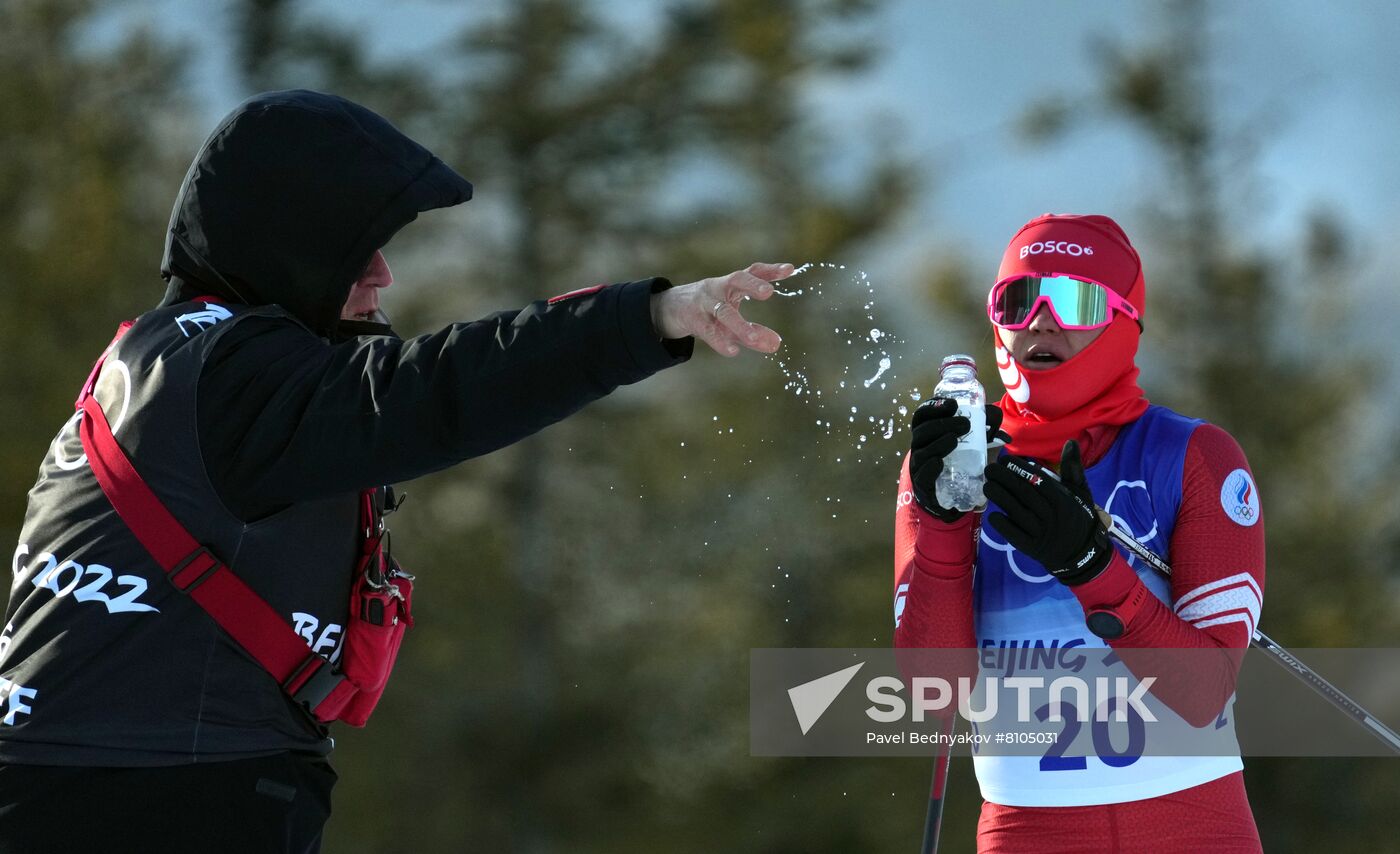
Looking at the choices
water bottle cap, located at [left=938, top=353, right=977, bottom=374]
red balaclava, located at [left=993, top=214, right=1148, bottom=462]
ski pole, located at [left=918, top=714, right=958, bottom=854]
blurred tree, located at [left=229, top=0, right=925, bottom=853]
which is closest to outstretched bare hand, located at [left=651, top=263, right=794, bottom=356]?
water bottle cap, located at [left=938, top=353, right=977, bottom=374]

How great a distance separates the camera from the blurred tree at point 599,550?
688 inches

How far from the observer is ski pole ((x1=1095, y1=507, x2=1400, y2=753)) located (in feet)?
9.73

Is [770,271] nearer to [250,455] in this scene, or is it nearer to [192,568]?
[250,455]

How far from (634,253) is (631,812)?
21.7ft

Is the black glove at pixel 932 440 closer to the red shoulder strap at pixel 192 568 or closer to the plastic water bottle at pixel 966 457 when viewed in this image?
the plastic water bottle at pixel 966 457

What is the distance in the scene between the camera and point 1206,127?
65.5ft

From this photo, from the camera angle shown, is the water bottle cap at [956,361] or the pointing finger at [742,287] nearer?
the pointing finger at [742,287]

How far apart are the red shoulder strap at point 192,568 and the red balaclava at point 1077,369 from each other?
5.00 feet

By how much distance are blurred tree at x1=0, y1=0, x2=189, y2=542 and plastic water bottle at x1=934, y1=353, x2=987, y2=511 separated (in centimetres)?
1561

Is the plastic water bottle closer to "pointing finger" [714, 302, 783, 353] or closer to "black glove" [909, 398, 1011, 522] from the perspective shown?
"black glove" [909, 398, 1011, 522]

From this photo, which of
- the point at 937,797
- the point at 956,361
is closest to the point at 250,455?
the point at 956,361

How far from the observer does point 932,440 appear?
2.91 m

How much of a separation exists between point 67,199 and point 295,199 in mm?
16959

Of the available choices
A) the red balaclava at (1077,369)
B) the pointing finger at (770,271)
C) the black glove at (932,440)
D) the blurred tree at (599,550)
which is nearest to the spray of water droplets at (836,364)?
the blurred tree at (599,550)
